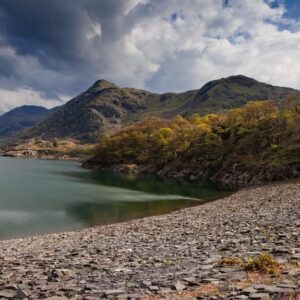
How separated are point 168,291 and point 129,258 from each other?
29.3 feet

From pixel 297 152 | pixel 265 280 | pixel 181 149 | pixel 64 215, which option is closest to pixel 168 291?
pixel 265 280

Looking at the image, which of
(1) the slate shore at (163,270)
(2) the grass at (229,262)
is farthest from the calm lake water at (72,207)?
(2) the grass at (229,262)

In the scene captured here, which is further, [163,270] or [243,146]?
[243,146]

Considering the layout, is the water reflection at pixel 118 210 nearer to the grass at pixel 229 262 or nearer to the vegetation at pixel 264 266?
the grass at pixel 229 262

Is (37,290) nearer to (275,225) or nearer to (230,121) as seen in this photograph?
(275,225)

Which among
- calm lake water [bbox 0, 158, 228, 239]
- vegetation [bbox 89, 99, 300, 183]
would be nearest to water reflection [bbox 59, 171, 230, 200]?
calm lake water [bbox 0, 158, 228, 239]

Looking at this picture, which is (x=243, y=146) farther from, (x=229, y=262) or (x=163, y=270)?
(x=163, y=270)

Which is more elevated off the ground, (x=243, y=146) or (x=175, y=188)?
(x=243, y=146)

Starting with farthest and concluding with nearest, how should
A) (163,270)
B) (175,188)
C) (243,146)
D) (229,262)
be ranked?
(243,146) → (175,188) → (163,270) → (229,262)

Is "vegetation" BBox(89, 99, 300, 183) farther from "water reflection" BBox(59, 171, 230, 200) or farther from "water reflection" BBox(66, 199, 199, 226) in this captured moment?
"water reflection" BBox(66, 199, 199, 226)

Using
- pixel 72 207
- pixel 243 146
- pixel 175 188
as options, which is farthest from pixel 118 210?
pixel 243 146

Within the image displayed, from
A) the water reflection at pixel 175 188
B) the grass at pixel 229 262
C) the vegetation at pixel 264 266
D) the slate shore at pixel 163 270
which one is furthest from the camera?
the water reflection at pixel 175 188

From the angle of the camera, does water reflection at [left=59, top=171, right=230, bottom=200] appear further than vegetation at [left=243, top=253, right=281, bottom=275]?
Yes

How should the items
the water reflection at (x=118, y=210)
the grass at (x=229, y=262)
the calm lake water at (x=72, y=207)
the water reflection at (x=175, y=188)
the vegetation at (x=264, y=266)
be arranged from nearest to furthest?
the vegetation at (x=264, y=266), the grass at (x=229, y=262), the calm lake water at (x=72, y=207), the water reflection at (x=118, y=210), the water reflection at (x=175, y=188)
